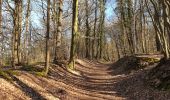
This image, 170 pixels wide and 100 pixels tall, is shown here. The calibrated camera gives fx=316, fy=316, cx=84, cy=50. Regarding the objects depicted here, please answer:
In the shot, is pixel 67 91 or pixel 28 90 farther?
pixel 67 91

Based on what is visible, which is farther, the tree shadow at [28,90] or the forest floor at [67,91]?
the tree shadow at [28,90]

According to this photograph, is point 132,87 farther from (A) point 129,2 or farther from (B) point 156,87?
(A) point 129,2

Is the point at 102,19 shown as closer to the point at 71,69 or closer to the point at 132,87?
the point at 71,69

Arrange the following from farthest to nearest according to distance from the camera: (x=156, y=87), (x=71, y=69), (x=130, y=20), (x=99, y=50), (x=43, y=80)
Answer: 1. (x=99, y=50)
2. (x=130, y=20)
3. (x=71, y=69)
4. (x=43, y=80)
5. (x=156, y=87)

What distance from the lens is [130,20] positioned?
49000 mm

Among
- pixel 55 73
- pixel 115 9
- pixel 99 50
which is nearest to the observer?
pixel 55 73

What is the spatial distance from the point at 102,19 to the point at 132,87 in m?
39.2

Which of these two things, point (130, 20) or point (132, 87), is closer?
point (132, 87)

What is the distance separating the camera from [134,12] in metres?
47.5

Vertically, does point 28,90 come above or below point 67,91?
above

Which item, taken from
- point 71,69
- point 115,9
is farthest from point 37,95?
point 115,9

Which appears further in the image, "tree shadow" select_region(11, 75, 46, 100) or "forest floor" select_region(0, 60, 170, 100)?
"tree shadow" select_region(11, 75, 46, 100)

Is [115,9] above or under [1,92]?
above

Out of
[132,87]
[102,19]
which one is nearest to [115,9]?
[102,19]
